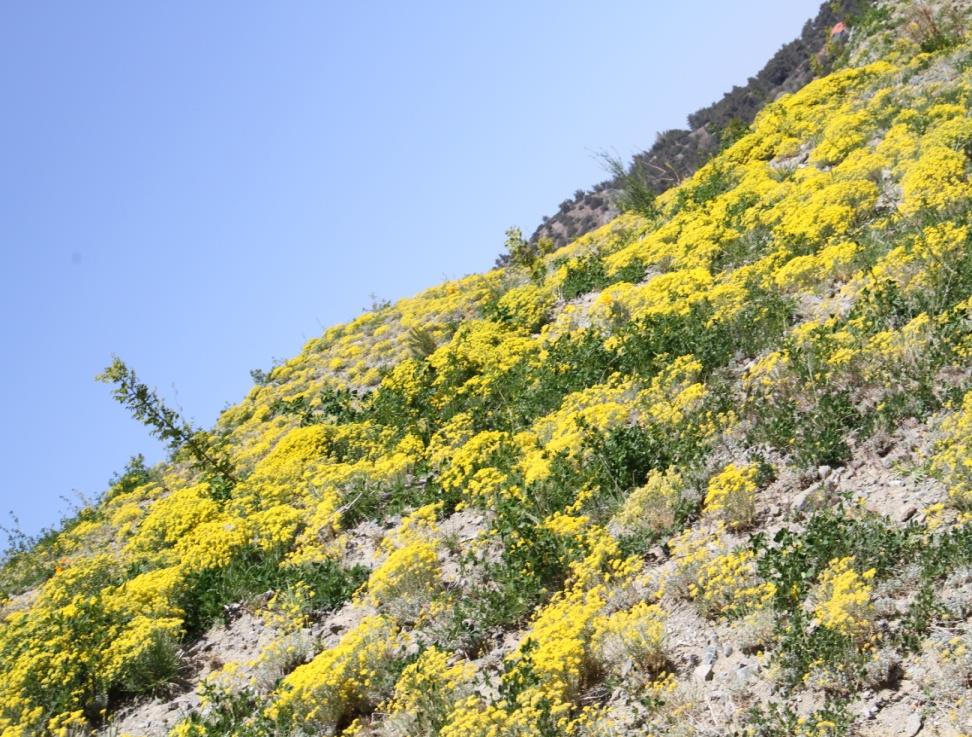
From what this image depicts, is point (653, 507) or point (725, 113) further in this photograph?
point (725, 113)

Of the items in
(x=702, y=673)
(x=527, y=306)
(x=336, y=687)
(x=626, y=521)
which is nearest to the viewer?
(x=702, y=673)

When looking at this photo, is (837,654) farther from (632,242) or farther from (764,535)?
(632,242)

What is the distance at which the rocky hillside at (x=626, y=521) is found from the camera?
570 centimetres

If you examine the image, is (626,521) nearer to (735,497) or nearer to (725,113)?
(735,497)

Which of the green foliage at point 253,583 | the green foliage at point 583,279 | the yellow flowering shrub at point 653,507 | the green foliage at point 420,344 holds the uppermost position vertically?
the green foliage at point 420,344

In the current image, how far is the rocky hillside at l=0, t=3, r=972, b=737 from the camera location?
225 inches

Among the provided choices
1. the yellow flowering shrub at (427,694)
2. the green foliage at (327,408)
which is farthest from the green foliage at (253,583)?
the green foliage at (327,408)

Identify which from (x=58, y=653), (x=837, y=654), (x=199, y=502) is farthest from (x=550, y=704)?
(x=199, y=502)

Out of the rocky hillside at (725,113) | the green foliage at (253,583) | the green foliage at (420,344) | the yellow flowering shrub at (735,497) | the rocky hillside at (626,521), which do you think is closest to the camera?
the rocky hillside at (626,521)

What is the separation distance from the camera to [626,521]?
7672 millimetres

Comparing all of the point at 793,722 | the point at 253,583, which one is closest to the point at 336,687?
the point at 253,583

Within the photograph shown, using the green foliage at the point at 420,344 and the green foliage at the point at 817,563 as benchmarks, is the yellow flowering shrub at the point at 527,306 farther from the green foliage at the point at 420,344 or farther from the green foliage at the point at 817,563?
the green foliage at the point at 817,563

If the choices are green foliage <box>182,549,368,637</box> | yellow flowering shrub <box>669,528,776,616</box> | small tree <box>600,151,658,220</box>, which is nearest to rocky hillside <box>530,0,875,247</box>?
small tree <box>600,151,658,220</box>

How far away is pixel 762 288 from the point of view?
34.1ft
